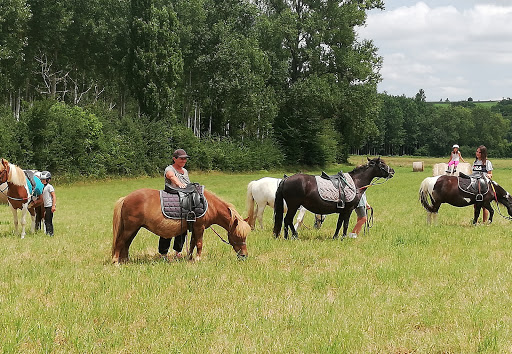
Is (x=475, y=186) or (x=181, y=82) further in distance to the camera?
(x=181, y=82)

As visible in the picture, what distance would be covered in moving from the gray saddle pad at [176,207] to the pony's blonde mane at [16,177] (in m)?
5.50

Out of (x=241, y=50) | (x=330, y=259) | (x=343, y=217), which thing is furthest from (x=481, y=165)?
(x=241, y=50)

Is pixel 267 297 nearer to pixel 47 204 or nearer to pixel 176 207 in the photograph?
pixel 176 207

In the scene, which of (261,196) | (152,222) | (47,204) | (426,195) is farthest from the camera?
(426,195)

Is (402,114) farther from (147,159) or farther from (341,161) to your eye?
(147,159)

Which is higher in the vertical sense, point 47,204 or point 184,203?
point 184,203

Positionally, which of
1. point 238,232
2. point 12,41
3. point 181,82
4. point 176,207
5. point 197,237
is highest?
point 12,41

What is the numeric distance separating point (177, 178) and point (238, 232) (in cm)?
156

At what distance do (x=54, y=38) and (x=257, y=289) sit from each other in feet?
135

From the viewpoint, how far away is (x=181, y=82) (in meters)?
44.7

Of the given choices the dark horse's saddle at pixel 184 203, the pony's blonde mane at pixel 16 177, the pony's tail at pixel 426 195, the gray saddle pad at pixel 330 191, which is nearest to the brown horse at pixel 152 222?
the dark horse's saddle at pixel 184 203

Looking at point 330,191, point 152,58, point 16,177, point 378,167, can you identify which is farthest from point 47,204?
point 152,58

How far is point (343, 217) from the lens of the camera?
11180mm

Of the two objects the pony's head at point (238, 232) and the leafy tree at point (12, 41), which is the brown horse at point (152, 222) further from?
the leafy tree at point (12, 41)
